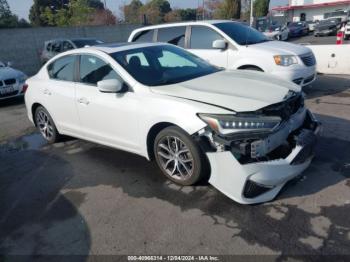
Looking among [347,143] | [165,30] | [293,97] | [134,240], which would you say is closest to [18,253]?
[134,240]

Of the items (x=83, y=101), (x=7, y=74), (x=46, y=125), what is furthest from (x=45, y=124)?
(x=7, y=74)

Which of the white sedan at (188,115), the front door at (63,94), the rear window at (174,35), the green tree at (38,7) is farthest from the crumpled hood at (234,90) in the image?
the green tree at (38,7)

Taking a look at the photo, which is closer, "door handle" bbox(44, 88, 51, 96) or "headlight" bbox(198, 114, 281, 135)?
"headlight" bbox(198, 114, 281, 135)

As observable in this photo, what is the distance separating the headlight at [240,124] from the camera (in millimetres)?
3193

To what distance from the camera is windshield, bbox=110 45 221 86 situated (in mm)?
4153

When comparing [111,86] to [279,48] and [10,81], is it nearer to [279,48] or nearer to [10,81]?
[279,48]

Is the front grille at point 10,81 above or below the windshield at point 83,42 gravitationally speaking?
below

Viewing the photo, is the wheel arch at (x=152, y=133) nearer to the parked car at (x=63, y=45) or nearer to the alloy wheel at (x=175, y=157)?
the alloy wheel at (x=175, y=157)

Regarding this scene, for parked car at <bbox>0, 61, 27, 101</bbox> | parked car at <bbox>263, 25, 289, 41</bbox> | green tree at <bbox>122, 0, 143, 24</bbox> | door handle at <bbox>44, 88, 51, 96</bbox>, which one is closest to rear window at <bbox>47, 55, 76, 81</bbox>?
door handle at <bbox>44, 88, 51, 96</bbox>

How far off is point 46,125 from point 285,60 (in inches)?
187

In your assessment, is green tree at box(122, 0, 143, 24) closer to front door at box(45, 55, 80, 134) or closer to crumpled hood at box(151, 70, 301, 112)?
Result: front door at box(45, 55, 80, 134)

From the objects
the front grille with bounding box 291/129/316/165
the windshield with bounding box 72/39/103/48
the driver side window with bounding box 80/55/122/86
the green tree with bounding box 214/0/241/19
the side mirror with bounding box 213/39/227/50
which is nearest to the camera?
the front grille with bounding box 291/129/316/165

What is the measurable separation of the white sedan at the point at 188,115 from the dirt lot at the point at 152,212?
23 cm

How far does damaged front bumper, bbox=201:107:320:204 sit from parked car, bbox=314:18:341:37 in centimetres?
2906
